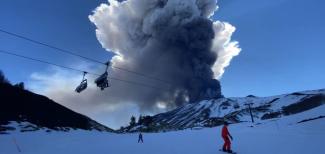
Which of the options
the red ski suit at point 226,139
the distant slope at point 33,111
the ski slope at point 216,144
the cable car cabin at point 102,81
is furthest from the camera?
the distant slope at point 33,111

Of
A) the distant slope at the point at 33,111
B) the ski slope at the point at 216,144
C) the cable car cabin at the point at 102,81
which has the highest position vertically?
the distant slope at the point at 33,111

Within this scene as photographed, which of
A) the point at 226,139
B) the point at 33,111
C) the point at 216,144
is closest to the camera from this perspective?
the point at 226,139

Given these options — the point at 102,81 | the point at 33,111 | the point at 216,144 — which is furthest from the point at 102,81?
the point at 33,111

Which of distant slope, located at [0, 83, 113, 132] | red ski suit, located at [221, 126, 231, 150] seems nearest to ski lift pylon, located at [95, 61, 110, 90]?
red ski suit, located at [221, 126, 231, 150]

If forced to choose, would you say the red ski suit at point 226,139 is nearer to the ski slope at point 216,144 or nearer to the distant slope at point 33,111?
the ski slope at point 216,144

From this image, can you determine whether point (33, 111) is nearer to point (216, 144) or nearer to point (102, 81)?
point (102, 81)

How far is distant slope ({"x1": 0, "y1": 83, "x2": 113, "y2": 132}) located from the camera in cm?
7556

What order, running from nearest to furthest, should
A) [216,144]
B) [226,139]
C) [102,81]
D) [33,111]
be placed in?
[226,139]
[216,144]
[102,81]
[33,111]

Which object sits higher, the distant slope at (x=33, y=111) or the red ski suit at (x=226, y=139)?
the distant slope at (x=33, y=111)

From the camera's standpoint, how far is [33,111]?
86062mm

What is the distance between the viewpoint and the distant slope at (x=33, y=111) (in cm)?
7556

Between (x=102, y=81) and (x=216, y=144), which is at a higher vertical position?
(x=102, y=81)

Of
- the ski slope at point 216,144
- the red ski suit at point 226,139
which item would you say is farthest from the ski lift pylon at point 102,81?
the red ski suit at point 226,139

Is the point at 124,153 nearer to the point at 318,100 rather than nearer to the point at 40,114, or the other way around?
the point at 40,114
